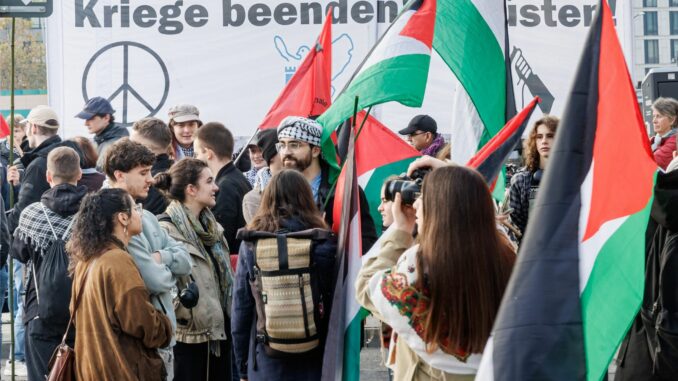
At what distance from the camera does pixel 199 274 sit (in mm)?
6379

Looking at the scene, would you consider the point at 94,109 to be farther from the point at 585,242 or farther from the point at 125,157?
the point at 585,242

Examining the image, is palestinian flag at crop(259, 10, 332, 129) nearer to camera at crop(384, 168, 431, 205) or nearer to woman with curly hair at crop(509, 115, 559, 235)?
woman with curly hair at crop(509, 115, 559, 235)

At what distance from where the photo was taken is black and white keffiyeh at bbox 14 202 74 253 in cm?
621

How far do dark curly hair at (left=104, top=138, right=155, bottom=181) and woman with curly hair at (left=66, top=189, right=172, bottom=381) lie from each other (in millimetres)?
632

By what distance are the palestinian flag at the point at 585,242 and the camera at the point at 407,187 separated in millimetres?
1003

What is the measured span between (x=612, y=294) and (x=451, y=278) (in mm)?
754

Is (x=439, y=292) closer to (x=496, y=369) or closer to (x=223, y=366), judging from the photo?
(x=496, y=369)

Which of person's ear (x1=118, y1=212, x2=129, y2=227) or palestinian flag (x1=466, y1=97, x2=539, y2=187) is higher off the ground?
palestinian flag (x1=466, y1=97, x2=539, y2=187)

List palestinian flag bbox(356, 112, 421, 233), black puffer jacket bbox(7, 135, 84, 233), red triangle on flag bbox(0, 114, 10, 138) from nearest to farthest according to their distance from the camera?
1. palestinian flag bbox(356, 112, 421, 233)
2. black puffer jacket bbox(7, 135, 84, 233)
3. red triangle on flag bbox(0, 114, 10, 138)

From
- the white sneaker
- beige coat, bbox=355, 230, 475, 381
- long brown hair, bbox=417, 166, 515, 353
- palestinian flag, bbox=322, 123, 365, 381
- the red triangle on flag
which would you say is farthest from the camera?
the red triangle on flag

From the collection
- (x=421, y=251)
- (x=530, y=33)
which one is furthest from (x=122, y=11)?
(x=421, y=251)

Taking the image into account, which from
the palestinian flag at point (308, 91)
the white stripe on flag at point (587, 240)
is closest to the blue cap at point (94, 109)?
the palestinian flag at point (308, 91)

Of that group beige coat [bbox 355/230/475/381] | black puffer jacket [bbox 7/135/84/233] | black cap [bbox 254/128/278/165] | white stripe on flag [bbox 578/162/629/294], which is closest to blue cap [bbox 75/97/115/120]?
black puffer jacket [bbox 7/135/84/233]

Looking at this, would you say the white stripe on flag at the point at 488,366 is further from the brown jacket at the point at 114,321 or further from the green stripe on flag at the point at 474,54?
the green stripe on flag at the point at 474,54
